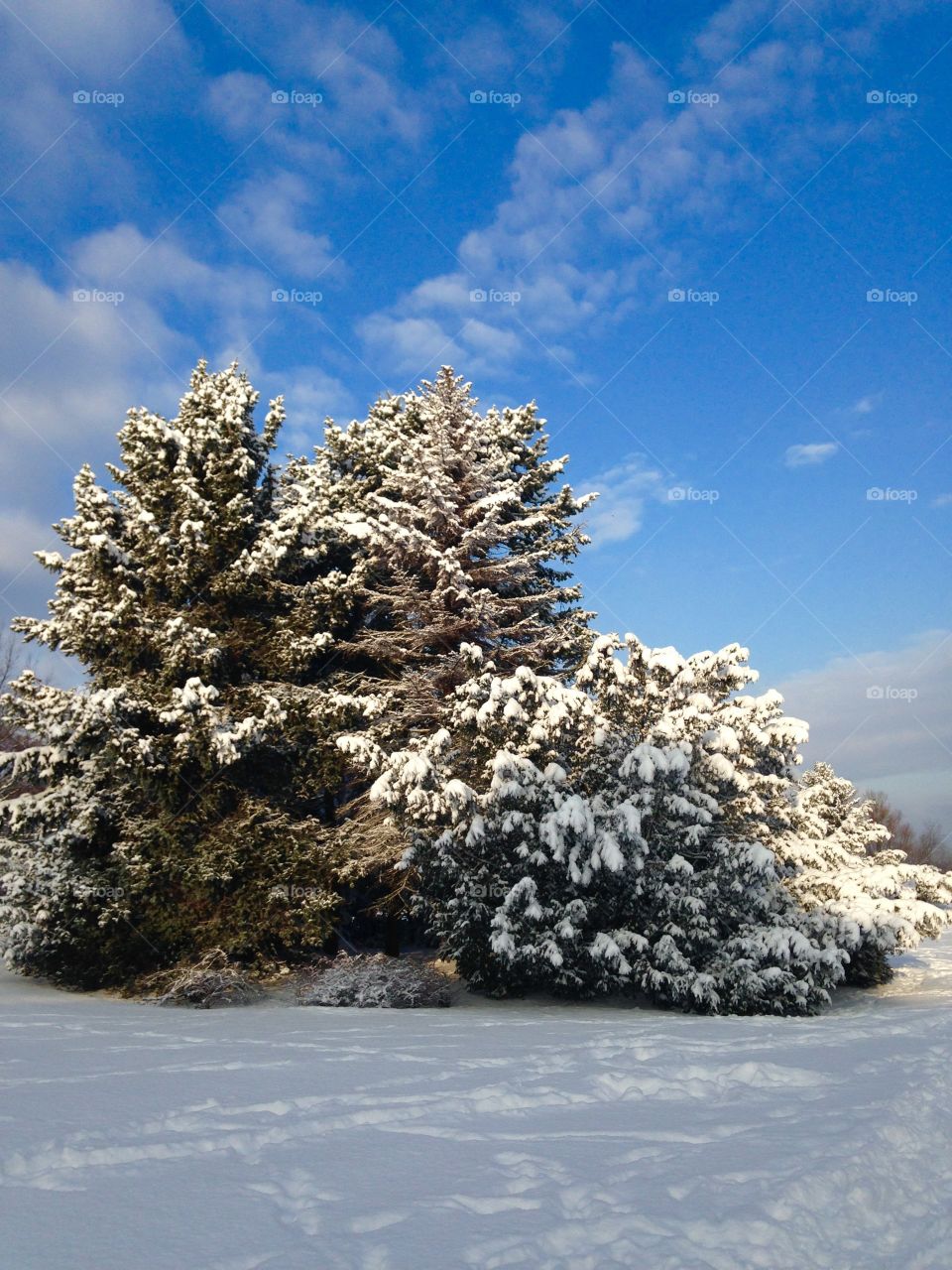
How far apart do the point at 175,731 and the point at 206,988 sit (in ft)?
14.1

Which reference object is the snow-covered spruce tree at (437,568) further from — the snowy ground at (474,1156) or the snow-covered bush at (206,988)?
the snowy ground at (474,1156)

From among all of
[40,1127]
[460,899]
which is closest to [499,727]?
[460,899]

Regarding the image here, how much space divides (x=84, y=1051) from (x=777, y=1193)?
5.37 metres

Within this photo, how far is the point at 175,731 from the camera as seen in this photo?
1435cm

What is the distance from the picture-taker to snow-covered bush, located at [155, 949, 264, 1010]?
12133mm

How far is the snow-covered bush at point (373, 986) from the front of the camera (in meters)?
12.3

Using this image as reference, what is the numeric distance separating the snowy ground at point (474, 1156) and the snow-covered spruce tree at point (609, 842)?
5.21 meters

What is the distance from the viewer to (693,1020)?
984 cm

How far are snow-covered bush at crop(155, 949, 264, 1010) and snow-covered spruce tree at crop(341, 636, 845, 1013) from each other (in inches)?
120

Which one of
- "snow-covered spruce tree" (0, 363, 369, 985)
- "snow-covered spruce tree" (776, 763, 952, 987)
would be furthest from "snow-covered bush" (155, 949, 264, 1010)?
"snow-covered spruce tree" (776, 763, 952, 987)

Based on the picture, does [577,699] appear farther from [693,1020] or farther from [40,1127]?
[40,1127]

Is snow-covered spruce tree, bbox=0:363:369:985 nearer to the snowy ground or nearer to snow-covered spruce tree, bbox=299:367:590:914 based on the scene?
snow-covered spruce tree, bbox=299:367:590:914

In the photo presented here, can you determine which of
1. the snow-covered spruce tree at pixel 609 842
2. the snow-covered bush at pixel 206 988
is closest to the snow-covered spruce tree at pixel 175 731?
the snow-covered bush at pixel 206 988

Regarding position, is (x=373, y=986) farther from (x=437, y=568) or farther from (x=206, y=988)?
(x=437, y=568)
